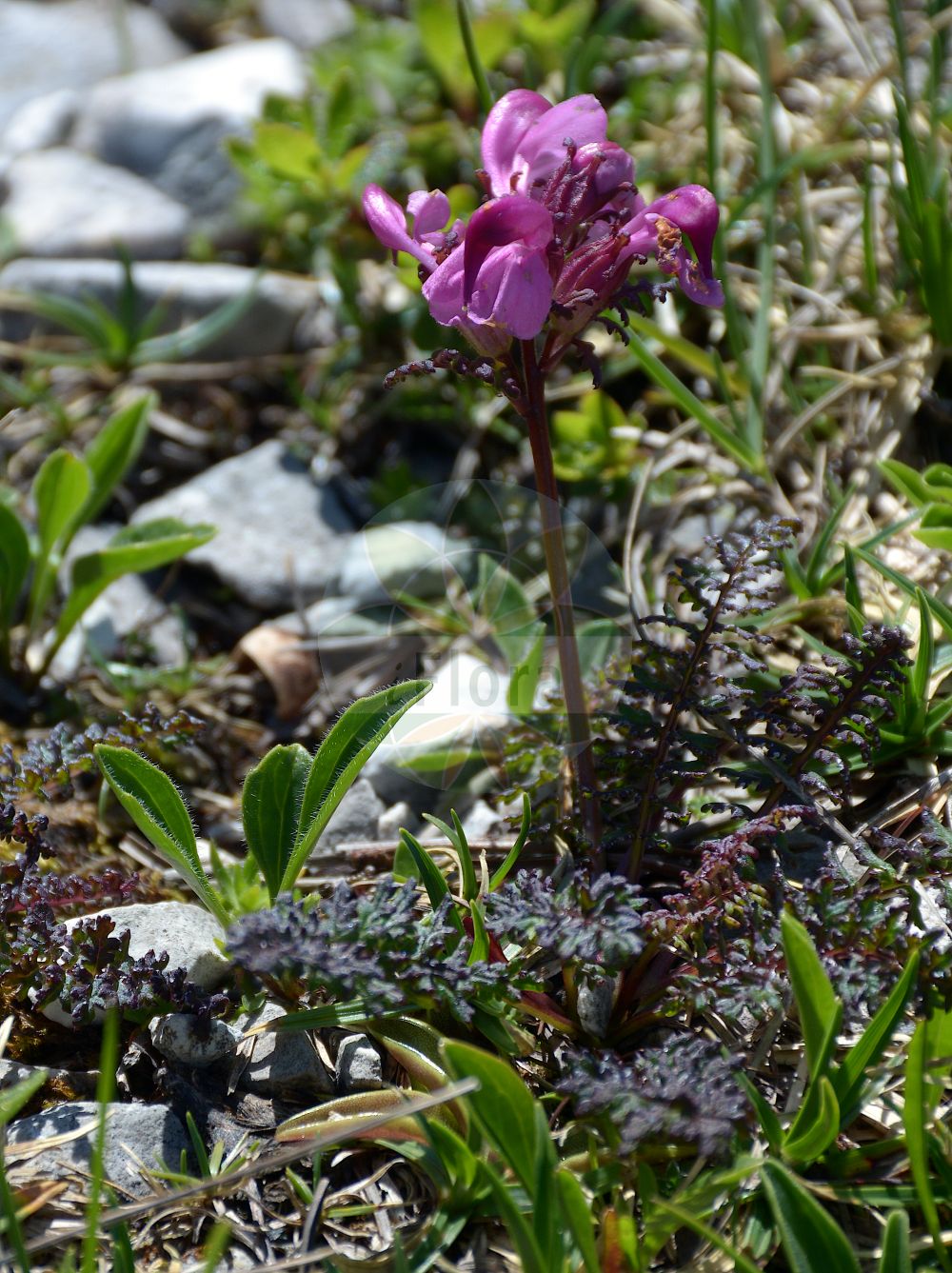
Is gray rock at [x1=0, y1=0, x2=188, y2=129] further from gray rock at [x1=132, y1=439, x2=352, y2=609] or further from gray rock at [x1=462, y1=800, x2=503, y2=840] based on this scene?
gray rock at [x1=462, y1=800, x2=503, y2=840]

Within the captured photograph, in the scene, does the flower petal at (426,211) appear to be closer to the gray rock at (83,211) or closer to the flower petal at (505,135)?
the flower petal at (505,135)

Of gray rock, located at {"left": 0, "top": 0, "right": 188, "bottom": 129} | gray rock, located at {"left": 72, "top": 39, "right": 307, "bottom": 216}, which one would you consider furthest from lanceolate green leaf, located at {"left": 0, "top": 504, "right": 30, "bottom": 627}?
gray rock, located at {"left": 0, "top": 0, "right": 188, "bottom": 129}

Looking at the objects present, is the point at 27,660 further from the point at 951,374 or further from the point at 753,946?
the point at 951,374

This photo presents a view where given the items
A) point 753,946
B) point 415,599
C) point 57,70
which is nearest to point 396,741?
point 415,599

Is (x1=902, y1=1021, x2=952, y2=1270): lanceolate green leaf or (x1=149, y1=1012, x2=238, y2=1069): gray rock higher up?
(x1=902, y1=1021, x2=952, y2=1270): lanceolate green leaf

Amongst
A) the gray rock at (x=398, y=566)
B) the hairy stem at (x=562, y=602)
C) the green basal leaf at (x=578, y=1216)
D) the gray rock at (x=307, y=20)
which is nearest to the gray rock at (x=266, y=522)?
the gray rock at (x=398, y=566)
